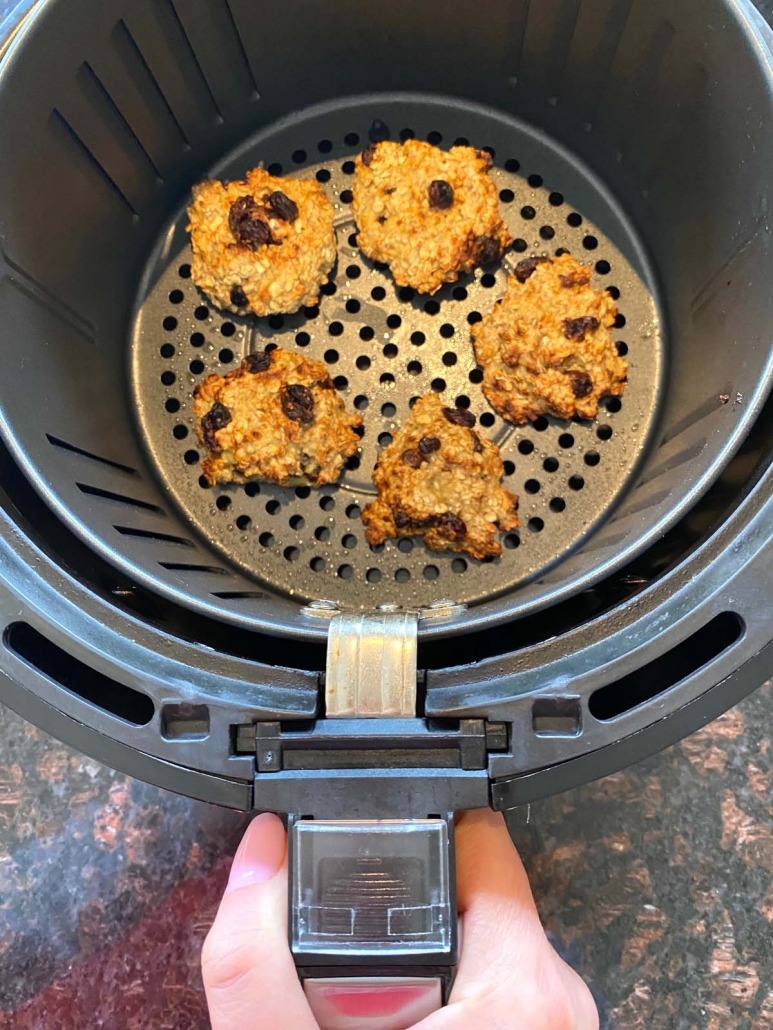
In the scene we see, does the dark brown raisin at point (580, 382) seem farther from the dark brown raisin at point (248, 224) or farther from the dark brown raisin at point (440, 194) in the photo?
the dark brown raisin at point (248, 224)

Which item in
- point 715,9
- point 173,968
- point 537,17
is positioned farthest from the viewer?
point 173,968

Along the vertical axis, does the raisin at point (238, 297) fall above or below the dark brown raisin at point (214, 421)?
above

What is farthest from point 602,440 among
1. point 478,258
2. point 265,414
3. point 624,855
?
point 624,855

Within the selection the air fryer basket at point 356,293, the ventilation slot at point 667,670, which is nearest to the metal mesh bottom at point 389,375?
the air fryer basket at point 356,293

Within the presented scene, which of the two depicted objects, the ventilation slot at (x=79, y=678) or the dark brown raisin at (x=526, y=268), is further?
the dark brown raisin at (x=526, y=268)

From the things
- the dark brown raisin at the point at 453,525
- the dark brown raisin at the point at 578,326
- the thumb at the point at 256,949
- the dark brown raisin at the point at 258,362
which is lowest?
the thumb at the point at 256,949

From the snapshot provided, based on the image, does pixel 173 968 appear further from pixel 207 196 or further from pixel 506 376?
pixel 207 196

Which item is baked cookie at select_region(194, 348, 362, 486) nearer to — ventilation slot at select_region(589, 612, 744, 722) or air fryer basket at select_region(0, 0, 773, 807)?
air fryer basket at select_region(0, 0, 773, 807)
